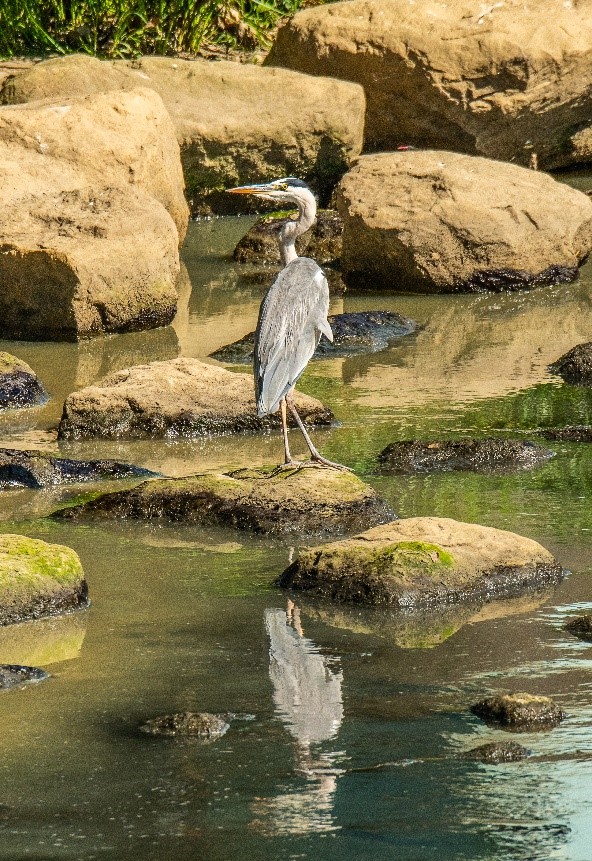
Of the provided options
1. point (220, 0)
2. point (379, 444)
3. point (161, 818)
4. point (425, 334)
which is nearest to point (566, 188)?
point (425, 334)

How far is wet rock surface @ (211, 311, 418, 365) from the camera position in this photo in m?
10.0

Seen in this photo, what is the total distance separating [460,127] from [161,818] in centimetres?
1242

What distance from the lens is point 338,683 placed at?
479 cm

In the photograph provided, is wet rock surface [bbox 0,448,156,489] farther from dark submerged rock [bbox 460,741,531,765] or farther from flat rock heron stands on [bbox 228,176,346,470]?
dark submerged rock [bbox 460,741,531,765]

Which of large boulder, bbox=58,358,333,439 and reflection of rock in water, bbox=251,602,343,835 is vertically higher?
reflection of rock in water, bbox=251,602,343,835

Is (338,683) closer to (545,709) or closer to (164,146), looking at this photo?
(545,709)

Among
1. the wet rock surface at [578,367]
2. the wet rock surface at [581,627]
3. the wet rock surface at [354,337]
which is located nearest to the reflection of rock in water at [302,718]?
the wet rock surface at [581,627]

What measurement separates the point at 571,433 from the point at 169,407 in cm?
205

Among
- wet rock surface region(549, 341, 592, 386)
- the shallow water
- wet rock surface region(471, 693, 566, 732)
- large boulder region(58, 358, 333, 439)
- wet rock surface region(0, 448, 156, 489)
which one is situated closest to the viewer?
the shallow water

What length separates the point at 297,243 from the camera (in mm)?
13211

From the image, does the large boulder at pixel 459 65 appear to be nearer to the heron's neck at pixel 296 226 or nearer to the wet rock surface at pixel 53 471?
the heron's neck at pixel 296 226

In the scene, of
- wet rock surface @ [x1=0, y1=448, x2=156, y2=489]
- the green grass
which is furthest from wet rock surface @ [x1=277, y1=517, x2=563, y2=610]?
the green grass

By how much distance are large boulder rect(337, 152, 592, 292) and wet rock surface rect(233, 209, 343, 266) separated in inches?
40.4

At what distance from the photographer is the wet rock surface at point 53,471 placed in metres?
7.33
